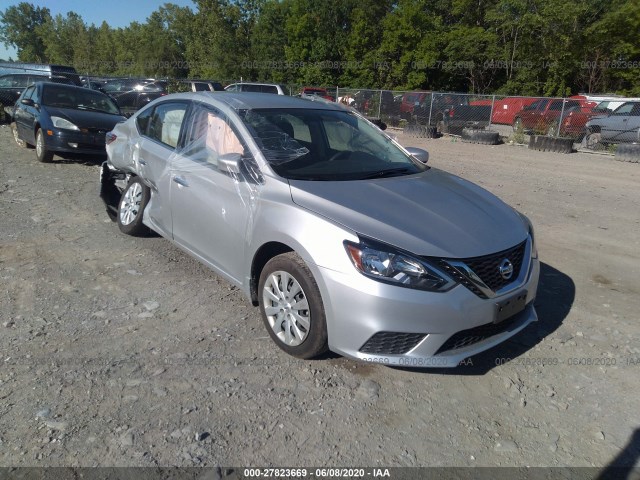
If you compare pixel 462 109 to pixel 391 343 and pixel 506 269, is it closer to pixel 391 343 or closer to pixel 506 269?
pixel 506 269

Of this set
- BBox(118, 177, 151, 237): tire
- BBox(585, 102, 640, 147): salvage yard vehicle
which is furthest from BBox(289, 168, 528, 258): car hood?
Answer: BBox(585, 102, 640, 147): salvage yard vehicle

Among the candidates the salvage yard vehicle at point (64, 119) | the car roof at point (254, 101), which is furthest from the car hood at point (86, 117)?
the car roof at point (254, 101)

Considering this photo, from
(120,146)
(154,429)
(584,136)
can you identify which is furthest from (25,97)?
(584,136)

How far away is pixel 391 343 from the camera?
112 inches

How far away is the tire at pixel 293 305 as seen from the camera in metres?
2.97

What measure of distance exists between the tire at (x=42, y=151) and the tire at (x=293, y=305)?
7580 millimetres

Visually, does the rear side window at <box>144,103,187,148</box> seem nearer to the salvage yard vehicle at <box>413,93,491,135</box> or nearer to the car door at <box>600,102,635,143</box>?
the car door at <box>600,102,635,143</box>

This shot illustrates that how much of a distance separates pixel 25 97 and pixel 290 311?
988 centimetres

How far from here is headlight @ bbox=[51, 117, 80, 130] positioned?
891cm

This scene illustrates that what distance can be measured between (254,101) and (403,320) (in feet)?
7.83

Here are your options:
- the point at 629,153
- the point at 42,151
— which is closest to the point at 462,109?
the point at 629,153

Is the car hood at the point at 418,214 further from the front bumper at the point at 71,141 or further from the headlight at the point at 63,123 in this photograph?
the headlight at the point at 63,123

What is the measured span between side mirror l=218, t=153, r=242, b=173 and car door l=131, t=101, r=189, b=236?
1015mm

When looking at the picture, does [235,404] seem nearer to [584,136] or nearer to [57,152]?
[57,152]
